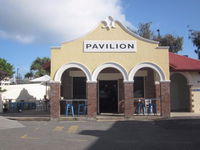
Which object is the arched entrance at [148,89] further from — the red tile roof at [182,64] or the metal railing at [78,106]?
the metal railing at [78,106]

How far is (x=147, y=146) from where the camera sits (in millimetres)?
8336

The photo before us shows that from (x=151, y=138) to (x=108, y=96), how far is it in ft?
29.8

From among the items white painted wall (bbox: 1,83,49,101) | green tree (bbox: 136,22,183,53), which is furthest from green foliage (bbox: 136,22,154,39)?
white painted wall (bbox: 1,83,49,101)

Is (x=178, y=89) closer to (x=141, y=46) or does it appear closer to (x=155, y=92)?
(x=155, y=92)

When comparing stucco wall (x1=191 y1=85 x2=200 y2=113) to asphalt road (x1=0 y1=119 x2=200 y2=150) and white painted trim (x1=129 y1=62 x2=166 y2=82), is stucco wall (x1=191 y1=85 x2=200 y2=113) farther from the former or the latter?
asphalt road (x1=0 y1=119 x2=200 y2=150)

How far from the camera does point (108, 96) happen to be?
1866 cm

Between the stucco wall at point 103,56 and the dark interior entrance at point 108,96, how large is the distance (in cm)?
335

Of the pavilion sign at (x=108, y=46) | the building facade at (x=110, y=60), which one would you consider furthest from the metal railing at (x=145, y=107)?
the pavilion sign at (x=108, y=46)

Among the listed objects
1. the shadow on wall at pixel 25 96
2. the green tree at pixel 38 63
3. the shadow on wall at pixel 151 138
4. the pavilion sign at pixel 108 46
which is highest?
the green tree at pixel 38 63

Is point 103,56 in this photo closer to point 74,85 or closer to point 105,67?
point 105,67

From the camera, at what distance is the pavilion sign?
15.5 meters

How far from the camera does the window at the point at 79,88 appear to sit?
1836 cm

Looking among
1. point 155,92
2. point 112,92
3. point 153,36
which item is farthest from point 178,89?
point 153,36

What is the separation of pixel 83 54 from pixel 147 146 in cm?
829
